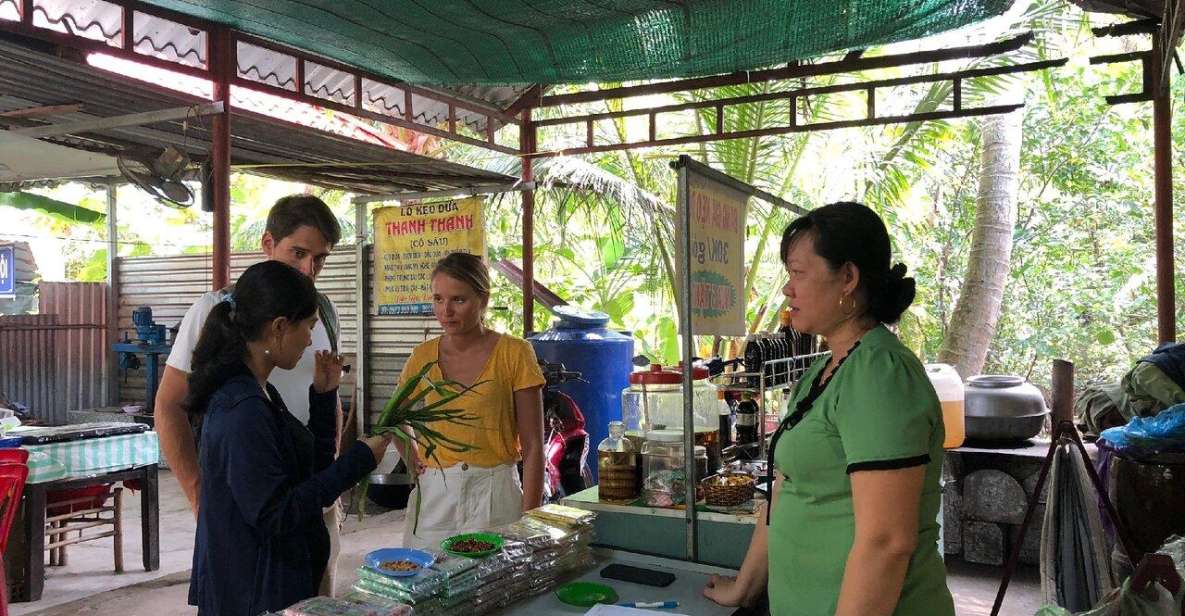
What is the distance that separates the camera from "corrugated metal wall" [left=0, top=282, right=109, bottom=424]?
10.5 m

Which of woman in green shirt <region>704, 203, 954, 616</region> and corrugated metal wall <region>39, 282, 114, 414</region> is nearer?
woman in green shirt <region>704, 203, 954, 616</region>

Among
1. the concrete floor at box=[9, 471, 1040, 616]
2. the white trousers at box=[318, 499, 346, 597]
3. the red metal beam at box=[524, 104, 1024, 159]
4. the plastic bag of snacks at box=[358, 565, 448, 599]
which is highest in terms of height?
the red metal beam at box=[524, 104, 1024, 159]

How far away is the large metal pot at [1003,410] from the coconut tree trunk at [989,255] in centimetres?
356

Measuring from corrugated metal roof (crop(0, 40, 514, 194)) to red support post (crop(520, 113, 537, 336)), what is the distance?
26 centimetres

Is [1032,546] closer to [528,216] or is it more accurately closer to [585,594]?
[528,216]

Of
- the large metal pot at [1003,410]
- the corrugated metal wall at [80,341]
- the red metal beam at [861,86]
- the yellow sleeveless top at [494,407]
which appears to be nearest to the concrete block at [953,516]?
the large metal pot at [1003,410]

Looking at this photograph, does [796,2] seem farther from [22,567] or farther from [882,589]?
[22,567]

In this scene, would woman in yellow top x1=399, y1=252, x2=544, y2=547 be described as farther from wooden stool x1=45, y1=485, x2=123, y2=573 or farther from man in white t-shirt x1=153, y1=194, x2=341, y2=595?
wooden stool x1=45, y1=485, x2=123, y2=573

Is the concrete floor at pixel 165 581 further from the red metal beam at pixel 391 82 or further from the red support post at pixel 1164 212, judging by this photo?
the red metal beam at pixel 391 82

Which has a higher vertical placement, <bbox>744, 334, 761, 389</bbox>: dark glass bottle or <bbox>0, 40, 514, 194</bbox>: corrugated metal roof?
<bbox>0, 40, 514, 194</bbox>: corrugated metal roof

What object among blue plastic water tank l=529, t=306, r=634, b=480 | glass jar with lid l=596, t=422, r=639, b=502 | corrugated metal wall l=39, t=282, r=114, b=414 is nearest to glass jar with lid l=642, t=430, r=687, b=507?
glass jar with lid l=596, t=422, r=639, b=502

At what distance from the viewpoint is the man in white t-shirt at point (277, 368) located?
2.52 metres

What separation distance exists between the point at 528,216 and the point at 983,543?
438cm

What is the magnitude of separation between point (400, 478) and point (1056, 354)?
34.9 ft
